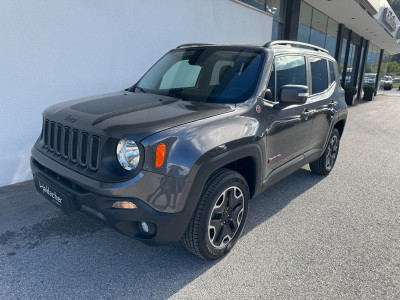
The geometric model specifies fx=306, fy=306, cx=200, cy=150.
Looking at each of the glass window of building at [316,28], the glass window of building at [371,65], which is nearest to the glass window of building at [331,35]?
the glass window of building at [316,28]

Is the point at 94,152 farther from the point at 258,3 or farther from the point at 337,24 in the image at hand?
the point at 337,24

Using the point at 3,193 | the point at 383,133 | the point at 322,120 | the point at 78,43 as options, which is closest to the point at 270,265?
the point at 322,120

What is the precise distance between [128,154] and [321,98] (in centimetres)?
298

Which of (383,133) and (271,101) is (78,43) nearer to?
(271,101)

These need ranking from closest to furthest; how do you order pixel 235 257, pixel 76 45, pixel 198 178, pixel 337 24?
1. pixel 198 178
2. pixel 235 257
3. pixel 76 45
4. pixel 337 24

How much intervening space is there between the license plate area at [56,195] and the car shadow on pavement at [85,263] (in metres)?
0.56

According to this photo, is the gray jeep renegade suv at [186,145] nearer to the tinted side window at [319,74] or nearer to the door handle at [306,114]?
the door handle at [306,114]

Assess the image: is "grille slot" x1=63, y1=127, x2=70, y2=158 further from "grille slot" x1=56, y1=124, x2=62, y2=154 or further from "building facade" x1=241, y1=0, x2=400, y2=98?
"building facade" x1=241, y1=0, x2=400, y2=98

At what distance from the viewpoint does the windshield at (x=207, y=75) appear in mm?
2907

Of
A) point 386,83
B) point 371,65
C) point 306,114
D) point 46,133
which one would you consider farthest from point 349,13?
point 386,83

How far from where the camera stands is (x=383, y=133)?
8.78 metres

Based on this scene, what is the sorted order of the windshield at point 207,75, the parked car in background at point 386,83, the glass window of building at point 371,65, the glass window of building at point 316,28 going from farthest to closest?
1. the parked car in background at point 386,83
2. the glass window of building at point 371,65
3. the glass window of building at point 316,28
4. the windshield at point 207,75

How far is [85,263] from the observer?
261 cm

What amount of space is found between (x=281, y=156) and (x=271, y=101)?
0.64 m
